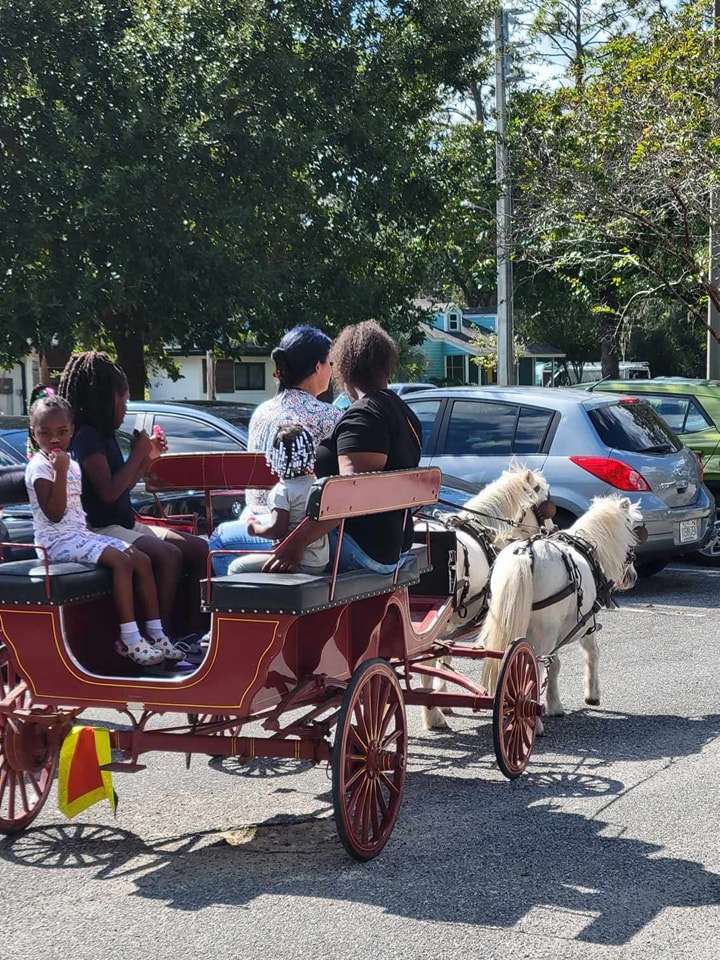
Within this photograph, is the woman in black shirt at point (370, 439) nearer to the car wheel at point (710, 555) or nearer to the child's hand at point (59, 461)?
the child's hand at point (59, 461)

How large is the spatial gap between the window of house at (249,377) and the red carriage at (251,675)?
48483mm

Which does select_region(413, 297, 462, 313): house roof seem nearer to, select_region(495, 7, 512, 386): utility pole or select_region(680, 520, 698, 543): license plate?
select_region(495, 7, 512, 386): utility pole

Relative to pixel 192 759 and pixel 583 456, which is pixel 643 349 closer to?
pixel 583 456

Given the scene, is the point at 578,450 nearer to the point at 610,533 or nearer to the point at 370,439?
the point at 610,533

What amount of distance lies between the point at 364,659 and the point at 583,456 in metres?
5.92

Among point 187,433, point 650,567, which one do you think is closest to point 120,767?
point 187,433

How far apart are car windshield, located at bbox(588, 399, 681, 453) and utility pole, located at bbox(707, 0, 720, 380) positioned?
201 inches

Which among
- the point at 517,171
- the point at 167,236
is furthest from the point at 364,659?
the point at 517,171

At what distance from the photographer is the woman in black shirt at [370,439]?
5.45m

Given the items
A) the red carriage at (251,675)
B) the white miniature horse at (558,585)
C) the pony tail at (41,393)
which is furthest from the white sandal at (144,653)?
the white miniature horse at (558,585)

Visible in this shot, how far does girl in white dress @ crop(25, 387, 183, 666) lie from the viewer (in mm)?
5152

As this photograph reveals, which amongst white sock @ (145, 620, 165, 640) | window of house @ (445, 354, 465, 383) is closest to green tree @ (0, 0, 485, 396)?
white sock @ (145, 620, 165, 640)

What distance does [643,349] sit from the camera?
54.2 m

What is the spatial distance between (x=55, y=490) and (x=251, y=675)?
1125mm
